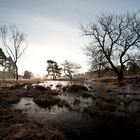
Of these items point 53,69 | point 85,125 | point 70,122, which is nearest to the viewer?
point 85,125

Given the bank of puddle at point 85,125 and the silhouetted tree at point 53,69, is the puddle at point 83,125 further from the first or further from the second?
the silhouetted tree at point 53,69

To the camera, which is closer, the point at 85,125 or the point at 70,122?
the point at 85,125

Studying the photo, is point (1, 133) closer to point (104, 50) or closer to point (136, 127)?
point (136, 127)

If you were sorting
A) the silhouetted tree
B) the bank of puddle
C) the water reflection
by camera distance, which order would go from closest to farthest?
1. the bank of puddle
2. the water reflection
3. the silhouetted tree

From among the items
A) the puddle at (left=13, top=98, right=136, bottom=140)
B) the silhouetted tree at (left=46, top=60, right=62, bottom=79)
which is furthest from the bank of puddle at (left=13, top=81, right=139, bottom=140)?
the silhouetted tree at (left=46, top=60, right=62, bottom=79)

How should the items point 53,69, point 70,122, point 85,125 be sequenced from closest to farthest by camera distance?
point 85,125, point 70,122, point 53,69

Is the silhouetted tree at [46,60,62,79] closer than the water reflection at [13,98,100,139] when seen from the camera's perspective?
No

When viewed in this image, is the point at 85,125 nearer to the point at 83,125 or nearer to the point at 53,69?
the point at 83,125

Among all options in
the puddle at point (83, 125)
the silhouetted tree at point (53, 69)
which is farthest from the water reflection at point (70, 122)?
the silhouetted tree at point (53, 69)

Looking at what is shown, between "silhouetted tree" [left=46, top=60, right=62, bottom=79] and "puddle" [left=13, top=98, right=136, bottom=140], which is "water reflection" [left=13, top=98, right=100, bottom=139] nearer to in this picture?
"puddle" [left=13, top=98, right=136, bottom=140]

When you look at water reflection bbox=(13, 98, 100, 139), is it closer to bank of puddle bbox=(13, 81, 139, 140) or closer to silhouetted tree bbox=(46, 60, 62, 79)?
bank of puddle bbox=(13, 81, 139, 140)

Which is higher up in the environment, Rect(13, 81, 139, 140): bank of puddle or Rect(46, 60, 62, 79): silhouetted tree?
Rect(46, 60, 62, 79): silhouetted tree

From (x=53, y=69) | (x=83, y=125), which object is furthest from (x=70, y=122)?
(x=53, y=69)

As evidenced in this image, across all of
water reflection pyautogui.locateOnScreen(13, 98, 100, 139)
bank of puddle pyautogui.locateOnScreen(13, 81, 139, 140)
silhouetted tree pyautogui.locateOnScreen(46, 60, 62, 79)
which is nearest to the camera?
bank of puddle pyautogui.locateOnScreen(13, 81, 139, 140)
